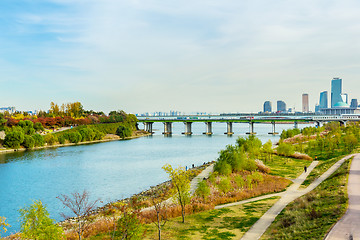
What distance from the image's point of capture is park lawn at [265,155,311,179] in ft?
167

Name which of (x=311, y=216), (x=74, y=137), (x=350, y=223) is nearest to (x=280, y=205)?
(x=311, y=216)

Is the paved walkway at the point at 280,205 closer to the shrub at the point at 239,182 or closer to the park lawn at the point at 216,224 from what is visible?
the park lawn at the point at 216,224

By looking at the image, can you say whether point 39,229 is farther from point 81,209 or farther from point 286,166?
point 286,166

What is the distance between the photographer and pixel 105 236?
2362cm

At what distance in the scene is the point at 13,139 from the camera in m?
101

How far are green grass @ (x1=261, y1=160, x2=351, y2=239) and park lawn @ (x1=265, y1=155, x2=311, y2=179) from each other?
19.3 meters

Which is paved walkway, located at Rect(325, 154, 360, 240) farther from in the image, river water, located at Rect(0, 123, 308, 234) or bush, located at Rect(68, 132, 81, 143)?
bush, located at Rect(68, 132, 81, 143)

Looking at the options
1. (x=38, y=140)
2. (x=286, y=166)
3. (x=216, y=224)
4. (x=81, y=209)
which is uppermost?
(x=38, y=140)

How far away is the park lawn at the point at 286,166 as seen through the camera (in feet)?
167

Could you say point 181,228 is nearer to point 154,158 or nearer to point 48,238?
point 48,238

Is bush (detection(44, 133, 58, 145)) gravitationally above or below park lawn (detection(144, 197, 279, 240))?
above

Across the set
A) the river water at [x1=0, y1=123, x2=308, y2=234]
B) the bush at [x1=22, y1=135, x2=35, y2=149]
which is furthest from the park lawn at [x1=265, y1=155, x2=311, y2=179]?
the bush at [x1=22, y1=135, x2=35, y2=149]

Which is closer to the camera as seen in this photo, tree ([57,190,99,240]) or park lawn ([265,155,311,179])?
tree ([57,190,99,240])

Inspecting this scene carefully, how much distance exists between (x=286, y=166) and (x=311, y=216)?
35.8 meters
